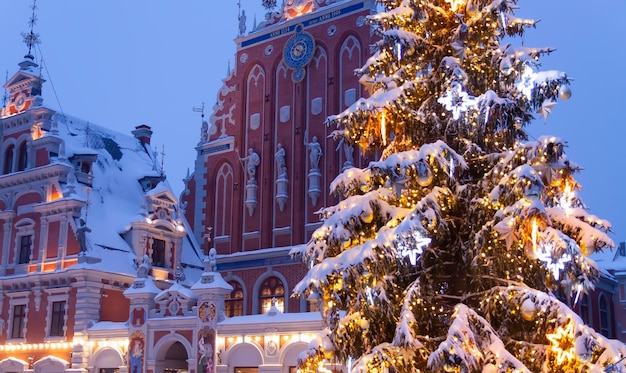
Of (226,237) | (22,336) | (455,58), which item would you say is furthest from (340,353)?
(22,336)

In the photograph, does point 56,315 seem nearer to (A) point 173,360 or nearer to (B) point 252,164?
(A) point 173,360

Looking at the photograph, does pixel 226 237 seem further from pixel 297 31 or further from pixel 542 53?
pixel 542 53

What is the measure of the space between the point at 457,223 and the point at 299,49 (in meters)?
19.1

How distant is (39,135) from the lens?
102 ft

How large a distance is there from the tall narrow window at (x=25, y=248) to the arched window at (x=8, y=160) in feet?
10.9

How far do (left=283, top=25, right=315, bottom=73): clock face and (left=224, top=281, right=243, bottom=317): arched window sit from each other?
8461 millimetres

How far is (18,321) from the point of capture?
1172 inches

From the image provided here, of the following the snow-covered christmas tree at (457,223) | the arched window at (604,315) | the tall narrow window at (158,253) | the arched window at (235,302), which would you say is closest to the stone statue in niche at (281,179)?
the arched window at (235,302)

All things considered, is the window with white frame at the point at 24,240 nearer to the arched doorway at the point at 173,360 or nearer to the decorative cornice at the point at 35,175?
the decorative cornice at the point at 35,175

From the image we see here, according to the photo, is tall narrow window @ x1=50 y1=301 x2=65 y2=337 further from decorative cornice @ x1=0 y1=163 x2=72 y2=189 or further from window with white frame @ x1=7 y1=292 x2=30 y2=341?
decorative cornice @ x1=0 y1=163 x2=72 y2=189

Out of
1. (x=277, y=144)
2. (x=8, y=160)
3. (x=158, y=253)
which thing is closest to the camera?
(x=277, y=144)

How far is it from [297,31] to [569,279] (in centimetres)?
2094

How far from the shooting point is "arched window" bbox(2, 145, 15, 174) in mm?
32156

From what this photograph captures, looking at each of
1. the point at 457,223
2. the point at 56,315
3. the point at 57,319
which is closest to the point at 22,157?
the point at 56,315
